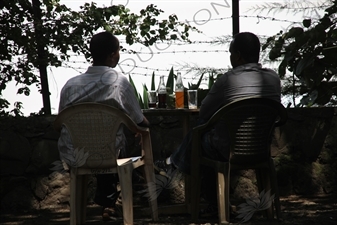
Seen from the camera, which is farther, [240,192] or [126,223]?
[240,192]

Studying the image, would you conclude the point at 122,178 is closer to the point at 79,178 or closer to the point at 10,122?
the point at 79,178

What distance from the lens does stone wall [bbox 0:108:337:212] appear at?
600 cm

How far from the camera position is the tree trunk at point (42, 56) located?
6566mm

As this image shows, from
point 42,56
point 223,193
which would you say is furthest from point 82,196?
point 42,56

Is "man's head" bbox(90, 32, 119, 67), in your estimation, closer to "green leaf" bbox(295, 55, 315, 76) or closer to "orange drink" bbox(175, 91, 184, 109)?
"orange drink" bbox(175, 91, 184, 109)

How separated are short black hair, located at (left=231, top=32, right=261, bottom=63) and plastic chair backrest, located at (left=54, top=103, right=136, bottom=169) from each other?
0.89 metres

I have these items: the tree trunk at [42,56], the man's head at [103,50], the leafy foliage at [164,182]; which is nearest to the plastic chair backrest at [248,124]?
the leafy foliage at [164,182]

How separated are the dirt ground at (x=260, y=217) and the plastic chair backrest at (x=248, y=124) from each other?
0.54m

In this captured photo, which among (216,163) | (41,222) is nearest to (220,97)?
(216,163)

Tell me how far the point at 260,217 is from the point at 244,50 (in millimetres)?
1188

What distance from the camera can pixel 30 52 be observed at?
21.9ft

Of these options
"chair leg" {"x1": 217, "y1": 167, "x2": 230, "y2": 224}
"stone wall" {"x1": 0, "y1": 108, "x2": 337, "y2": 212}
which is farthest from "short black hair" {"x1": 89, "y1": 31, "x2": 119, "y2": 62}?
"stone wall" {"x1": 0, "y1": 108, "x2": 337, "y2": 212}

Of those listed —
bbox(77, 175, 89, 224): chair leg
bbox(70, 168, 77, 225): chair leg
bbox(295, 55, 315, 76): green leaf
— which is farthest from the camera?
bbox(295, 55, 315, 76): green leaf

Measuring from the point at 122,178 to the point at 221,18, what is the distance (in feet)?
7.71
